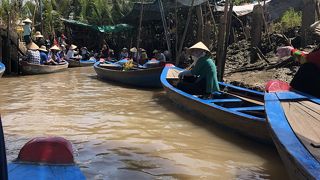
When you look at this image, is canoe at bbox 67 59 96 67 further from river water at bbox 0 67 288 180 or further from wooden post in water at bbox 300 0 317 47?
wooden post in water at bbox 300 0 317 47

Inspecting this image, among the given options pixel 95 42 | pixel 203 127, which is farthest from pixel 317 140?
pixel 95 42

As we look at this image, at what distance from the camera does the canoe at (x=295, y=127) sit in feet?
9.79

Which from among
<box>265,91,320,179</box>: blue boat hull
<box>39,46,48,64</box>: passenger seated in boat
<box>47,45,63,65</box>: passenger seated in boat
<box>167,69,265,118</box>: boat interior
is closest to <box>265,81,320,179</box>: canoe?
<box>265,91,320,179</box>: blue boat hull

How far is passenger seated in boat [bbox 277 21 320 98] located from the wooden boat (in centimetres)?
315

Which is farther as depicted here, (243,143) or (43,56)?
(43,56)

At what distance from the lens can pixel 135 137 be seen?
6441mm

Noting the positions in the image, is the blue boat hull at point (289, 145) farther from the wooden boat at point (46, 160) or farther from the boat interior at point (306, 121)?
the wooden boat at point (46, 160)

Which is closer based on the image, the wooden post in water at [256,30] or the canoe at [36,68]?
the wooden post in water at [256,30]

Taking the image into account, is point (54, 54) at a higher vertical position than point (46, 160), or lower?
lower

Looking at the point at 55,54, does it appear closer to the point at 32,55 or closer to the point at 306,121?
the point at 32,55

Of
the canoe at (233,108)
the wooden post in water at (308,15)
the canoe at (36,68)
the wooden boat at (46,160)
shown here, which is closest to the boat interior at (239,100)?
the canoe at (233,108)

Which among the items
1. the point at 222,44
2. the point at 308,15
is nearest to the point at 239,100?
the point at 222,44

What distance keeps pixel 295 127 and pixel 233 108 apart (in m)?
2.41

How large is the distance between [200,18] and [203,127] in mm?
9058
